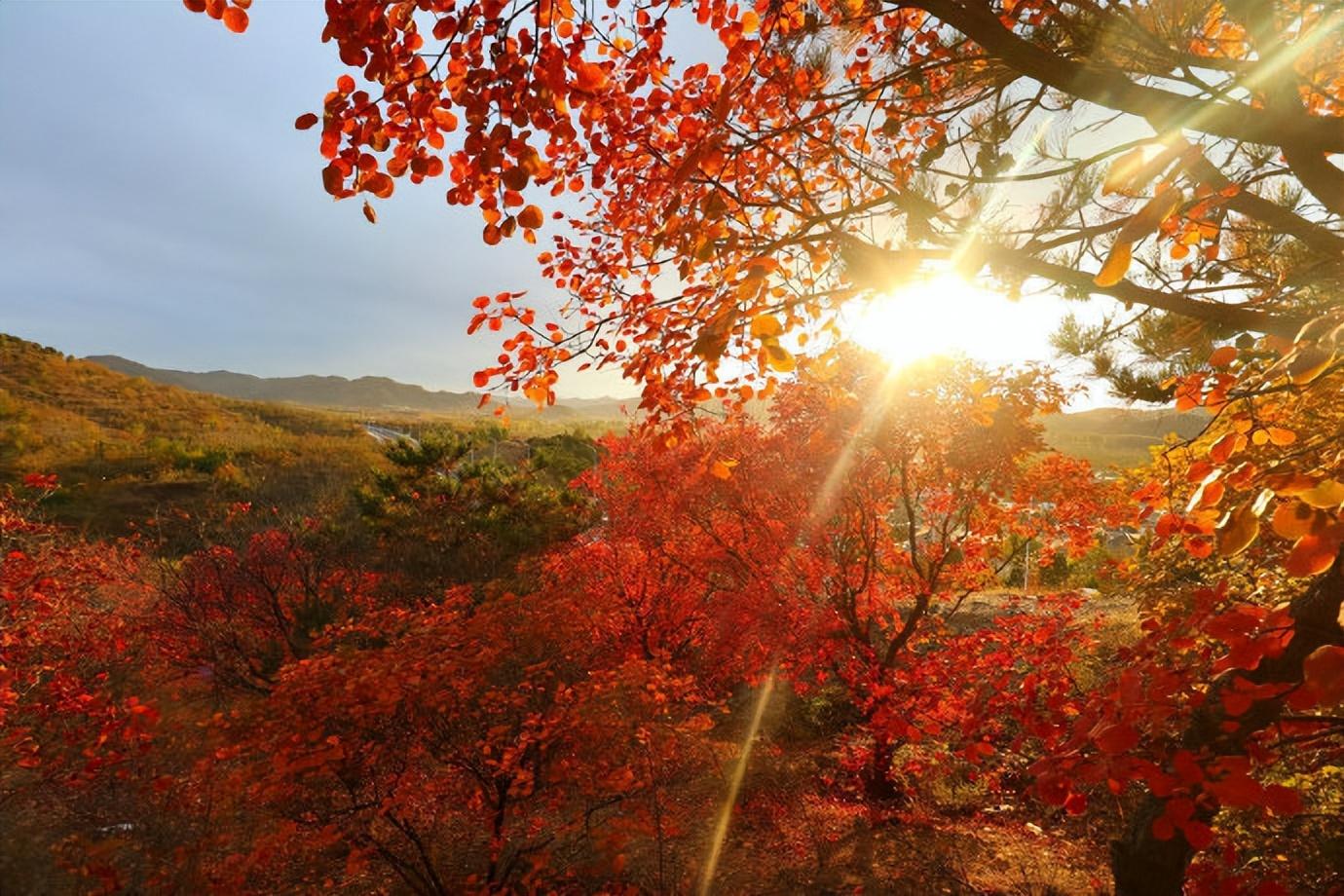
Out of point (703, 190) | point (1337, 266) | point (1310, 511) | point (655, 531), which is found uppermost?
point (703, 190)

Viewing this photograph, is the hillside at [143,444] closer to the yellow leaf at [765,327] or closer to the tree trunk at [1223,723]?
the yellow leaf at [765,327]

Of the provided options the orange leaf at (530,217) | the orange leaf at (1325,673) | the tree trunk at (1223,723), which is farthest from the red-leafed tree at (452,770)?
the orange leaf at (1325,673)

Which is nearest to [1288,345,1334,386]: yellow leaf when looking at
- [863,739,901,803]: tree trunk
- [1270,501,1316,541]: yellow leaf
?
[1270,501,1316,541]: yellow leaf

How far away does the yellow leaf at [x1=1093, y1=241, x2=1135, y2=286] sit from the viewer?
3.72ft

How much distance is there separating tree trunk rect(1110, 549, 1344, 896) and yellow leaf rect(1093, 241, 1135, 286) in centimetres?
253

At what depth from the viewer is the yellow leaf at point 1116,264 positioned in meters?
1.13

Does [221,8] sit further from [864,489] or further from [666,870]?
[666,870]

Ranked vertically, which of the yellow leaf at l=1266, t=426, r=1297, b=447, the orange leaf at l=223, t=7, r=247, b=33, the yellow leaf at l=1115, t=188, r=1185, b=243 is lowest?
the yellow leaf at l=1266, t=426, r=1297, b=447

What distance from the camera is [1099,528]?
7512mm

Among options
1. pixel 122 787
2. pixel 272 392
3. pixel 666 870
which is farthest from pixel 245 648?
pixel 272 392

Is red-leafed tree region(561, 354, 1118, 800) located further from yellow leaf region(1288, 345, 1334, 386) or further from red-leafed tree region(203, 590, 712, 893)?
yellow leaf region(1288, 345, 1334, 386)

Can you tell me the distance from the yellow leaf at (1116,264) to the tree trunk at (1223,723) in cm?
253

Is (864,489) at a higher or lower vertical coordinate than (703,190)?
lower

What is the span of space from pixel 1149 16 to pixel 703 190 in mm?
2294
